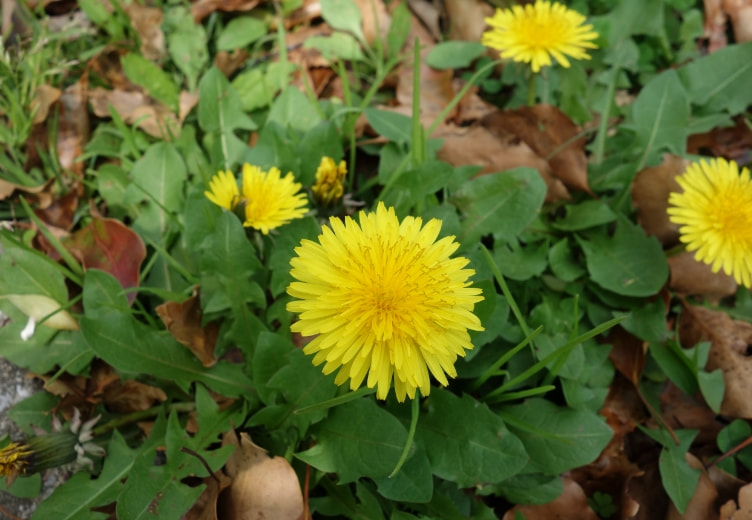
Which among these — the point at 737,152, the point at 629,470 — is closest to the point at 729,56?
the point at 737,152

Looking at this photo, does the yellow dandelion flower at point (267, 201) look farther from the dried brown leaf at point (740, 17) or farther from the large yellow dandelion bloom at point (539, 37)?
the dried brown leaf at point (740, 17)

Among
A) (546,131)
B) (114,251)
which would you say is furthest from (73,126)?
(546,131)

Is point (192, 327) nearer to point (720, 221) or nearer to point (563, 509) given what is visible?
point (563, 509)

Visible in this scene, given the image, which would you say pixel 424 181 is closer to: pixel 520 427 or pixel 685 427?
pixel 520 427

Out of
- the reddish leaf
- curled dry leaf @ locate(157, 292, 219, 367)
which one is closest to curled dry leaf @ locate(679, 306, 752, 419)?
curled dry leaf @ locate(157, 292, 219, 367)

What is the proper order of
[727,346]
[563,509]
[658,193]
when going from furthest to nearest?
[658,193] → [727,346] → [563,509]
